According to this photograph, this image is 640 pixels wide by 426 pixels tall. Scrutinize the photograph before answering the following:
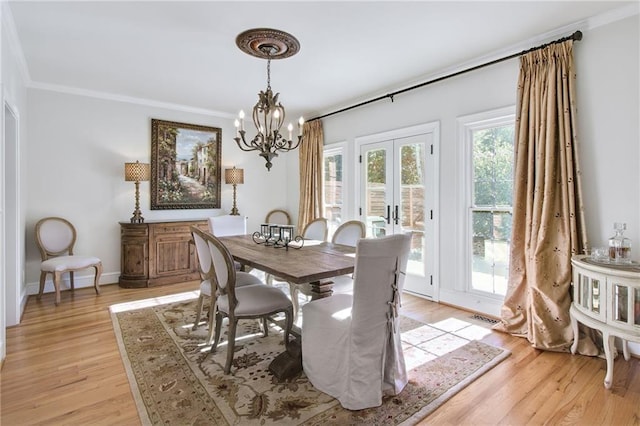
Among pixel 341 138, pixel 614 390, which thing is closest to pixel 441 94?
pixel 341 138

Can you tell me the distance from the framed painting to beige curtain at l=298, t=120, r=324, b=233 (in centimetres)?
140

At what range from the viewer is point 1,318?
8.52 feet

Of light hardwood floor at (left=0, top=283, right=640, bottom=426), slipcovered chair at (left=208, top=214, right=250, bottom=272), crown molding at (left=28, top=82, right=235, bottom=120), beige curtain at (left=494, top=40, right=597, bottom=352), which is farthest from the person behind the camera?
crown molding at (left=28, top=82, right=235, bottom=120)

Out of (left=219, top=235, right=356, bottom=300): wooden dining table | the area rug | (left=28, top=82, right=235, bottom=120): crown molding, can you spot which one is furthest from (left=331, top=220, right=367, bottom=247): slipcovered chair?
(left=28, top=82, right=235, bottom=120): crown molding

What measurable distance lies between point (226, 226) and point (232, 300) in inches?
78.1

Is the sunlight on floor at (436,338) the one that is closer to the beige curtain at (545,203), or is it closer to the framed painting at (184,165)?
the beige curtain at (545,203)

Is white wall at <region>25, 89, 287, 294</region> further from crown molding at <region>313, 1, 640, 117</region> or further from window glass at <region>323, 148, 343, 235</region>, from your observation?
crown molding at <region>313, 1, 640, 117</region>

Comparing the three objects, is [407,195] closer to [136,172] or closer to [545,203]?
[545,203]

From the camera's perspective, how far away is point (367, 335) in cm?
197

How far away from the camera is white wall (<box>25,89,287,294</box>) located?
423cm

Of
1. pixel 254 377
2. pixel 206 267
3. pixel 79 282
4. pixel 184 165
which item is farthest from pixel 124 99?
pixel 254 377

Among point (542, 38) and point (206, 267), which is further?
point (542, 38)

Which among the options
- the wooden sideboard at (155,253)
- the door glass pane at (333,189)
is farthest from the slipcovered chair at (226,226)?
the door glass pane at (333,189)

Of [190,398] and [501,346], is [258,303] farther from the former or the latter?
[501,346]
